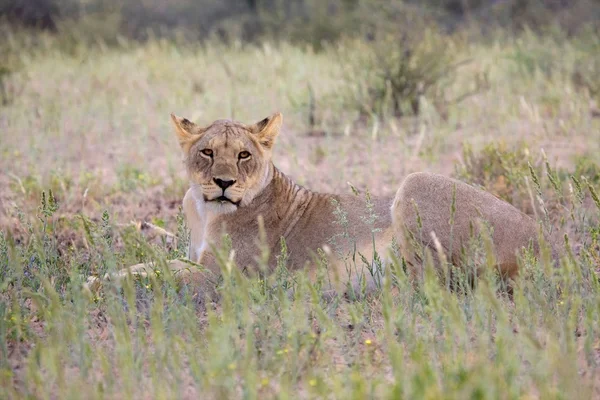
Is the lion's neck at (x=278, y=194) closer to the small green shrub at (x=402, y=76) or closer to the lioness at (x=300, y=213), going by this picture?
the lioness at (x=300, y=213)

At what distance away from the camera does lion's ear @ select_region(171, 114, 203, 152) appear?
4871mm

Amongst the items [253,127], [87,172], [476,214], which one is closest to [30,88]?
[87,172]

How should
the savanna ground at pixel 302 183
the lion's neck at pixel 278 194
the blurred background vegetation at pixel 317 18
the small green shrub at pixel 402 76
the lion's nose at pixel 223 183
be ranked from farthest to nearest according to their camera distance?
the blurred background vegetation at pixel 317 18, the small green shrub at pixel 402 76, the lion's neck at pixel 278 194, the lion's nose at pixel 223 183, the savanna ground at pixel 302 183

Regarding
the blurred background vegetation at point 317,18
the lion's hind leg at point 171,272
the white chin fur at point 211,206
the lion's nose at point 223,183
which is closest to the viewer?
the lion's hind leg at point 171,272

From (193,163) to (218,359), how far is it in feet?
7.28

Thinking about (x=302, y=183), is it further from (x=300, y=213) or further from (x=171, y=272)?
(x=171, y=272)

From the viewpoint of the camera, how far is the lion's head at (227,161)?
4.55 meters

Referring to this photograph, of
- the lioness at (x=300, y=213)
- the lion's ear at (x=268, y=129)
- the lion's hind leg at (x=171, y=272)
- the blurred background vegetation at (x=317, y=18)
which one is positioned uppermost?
the blurred background vegetation at (x=317, y=18)

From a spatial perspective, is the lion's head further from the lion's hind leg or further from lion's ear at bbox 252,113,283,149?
the lion's hind leg

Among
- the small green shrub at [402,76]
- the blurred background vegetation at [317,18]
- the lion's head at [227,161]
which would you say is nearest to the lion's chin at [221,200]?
the lion's head at [227,161]

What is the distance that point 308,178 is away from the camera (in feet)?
23.7

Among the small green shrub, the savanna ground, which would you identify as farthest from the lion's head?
the small green shrub

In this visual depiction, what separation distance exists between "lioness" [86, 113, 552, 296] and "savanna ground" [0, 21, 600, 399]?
0.19 meters

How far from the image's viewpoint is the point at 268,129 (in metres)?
4.91
